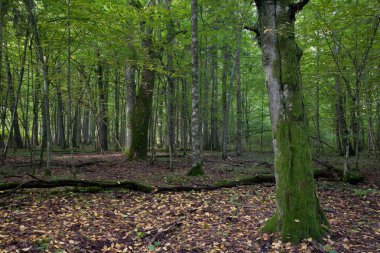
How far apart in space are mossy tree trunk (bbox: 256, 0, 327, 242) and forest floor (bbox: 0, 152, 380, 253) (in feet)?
0.99

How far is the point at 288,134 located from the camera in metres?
4.30

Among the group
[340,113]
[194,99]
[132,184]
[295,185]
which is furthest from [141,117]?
[340,113]

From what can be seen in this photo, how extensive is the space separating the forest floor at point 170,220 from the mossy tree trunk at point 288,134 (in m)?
0.30

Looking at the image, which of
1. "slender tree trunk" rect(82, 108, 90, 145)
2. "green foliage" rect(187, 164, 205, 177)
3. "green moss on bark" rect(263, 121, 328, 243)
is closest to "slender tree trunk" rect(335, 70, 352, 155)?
"green foliage" rect(187, 164, 205, 177)

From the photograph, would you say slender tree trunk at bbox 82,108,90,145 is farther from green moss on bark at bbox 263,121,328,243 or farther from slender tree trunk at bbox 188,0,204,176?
green moss on bark at bbox 263,121,328,243

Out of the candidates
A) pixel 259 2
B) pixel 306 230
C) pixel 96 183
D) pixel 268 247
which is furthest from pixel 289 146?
pixel 96 183

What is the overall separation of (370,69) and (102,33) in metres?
10.5

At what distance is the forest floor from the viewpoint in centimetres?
439

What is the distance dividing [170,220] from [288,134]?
2971mm

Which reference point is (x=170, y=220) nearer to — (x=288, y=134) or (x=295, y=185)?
(x=295, y=185)

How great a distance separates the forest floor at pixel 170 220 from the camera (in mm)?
4395

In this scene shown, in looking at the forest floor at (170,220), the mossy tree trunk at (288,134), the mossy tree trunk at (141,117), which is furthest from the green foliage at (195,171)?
the mossy tree trunk at (288,134)

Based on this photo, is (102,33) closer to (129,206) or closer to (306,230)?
(129,206)

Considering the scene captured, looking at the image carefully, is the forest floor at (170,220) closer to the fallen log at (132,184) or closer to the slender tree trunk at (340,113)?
the fallen log at (132,184)
